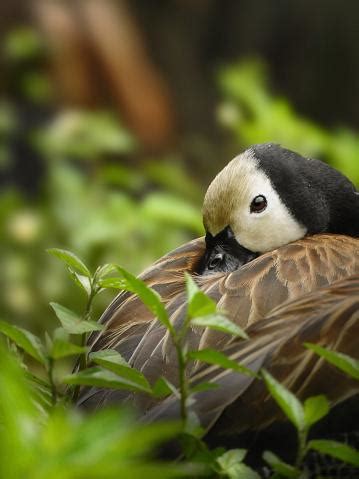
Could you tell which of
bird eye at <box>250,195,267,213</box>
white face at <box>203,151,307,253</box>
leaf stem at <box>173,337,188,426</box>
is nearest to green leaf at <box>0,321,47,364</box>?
leaf stem at <box>173,337,188,426</box>

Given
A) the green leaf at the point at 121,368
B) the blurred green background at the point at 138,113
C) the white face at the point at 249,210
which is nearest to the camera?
the green leaf at the point at 121,368

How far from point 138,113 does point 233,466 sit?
5.20m

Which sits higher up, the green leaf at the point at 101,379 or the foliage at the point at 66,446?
the foliage at the point at 66,446

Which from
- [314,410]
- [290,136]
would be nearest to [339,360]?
[314,410]

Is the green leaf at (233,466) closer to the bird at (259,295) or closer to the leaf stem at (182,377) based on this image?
the leaf stem at (182,377)

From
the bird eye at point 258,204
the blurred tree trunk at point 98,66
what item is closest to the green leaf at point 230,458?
the bird eye at point 258,204

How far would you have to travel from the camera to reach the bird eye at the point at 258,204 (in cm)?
311

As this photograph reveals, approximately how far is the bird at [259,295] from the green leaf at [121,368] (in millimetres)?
183

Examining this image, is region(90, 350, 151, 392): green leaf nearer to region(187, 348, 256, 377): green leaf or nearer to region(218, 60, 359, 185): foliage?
region(187, 348, 256, 377): green leaf

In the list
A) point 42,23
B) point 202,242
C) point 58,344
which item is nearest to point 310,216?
point 202,242

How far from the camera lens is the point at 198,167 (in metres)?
6.71

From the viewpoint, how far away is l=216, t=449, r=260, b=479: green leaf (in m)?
1.64

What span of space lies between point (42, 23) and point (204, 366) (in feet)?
16.6

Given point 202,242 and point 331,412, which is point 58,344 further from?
point 202,242
